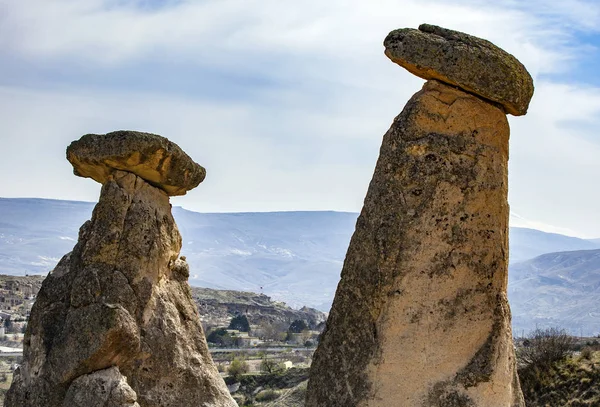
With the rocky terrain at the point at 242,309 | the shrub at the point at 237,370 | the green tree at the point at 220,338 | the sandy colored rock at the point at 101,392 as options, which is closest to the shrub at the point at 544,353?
the shrub at the point at 237,370

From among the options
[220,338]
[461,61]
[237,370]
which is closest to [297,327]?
[220,338]

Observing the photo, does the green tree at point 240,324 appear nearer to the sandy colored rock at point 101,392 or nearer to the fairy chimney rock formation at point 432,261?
the sandy colored rock at point 101,392

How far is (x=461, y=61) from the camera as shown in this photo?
969 centimetres

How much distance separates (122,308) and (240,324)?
289 feet

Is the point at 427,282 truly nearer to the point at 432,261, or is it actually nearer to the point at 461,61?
the point at 432,261

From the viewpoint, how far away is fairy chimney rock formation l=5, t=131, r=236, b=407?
14148 mm

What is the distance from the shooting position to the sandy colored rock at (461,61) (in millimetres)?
9703

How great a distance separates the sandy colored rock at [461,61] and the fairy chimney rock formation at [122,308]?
602 cm

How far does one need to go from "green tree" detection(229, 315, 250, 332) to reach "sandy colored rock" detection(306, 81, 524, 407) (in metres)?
91.0

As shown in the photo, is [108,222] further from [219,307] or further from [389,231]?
[219,307]

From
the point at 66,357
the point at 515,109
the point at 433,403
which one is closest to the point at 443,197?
the point at 515,109

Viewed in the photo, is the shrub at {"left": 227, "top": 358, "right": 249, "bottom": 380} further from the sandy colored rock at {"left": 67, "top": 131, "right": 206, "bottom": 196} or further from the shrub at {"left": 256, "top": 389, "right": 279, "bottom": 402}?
the sandy colored rock at {"left": 67, "top": 131, "right": 206, "bottom": 196}

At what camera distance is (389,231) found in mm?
9672

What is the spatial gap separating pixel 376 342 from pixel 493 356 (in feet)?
3.41
